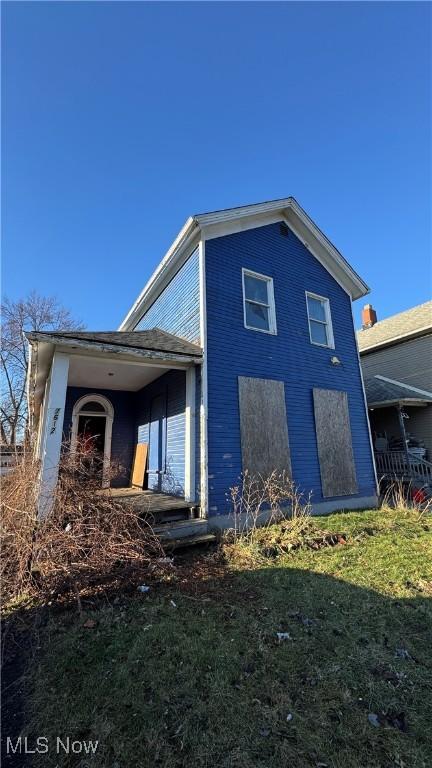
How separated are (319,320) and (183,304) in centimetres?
424

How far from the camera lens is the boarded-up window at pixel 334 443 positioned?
8.50 m

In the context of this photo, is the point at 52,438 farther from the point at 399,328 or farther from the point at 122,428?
the point at 399,328

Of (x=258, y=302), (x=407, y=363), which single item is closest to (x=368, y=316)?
(x=407, y=363)

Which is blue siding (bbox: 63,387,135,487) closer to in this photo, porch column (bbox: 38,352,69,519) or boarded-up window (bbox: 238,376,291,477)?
porch column (bbox: 38,352,69,519)

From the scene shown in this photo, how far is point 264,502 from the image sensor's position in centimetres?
719

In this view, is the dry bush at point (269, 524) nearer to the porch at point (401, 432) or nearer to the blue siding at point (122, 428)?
the blue siding at point (122, 428)

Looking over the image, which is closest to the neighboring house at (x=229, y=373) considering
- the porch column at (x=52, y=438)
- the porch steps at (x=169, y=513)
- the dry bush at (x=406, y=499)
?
the porch column at (x=52, y=438)

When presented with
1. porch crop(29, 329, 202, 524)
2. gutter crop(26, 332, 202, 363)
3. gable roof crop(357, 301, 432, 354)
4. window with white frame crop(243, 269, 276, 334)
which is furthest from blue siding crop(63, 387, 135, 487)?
Result: gable roof crop(357, 301, 432, 354)

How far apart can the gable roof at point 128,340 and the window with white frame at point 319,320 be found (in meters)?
4.07

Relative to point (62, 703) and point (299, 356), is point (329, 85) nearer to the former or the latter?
point (299, 356)

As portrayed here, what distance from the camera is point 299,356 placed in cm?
880

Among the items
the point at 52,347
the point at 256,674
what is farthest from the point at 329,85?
the point at 256,674

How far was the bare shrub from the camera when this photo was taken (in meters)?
6.64

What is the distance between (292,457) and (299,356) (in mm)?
2750
